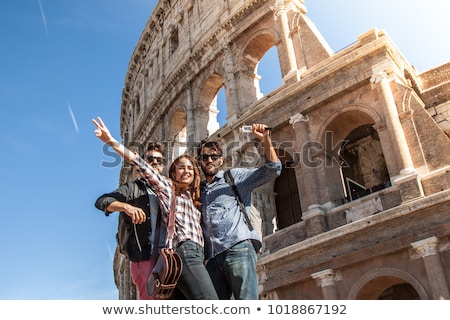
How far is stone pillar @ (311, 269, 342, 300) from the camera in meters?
10.2

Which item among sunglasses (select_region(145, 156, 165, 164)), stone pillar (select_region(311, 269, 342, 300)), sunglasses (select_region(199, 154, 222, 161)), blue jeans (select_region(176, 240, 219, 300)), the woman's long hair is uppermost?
stone pillar (select_region(311, 269, 342, 300))

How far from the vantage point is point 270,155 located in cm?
362

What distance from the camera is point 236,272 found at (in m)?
3.23

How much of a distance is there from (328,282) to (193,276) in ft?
25.9

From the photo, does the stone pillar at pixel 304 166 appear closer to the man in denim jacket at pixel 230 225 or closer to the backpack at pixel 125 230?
the man in denim jacket at pixel 230 225

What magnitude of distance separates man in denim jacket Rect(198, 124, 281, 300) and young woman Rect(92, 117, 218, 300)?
0.11m

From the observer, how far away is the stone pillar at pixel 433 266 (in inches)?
343

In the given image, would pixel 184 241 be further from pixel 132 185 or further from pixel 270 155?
pixel 270 155

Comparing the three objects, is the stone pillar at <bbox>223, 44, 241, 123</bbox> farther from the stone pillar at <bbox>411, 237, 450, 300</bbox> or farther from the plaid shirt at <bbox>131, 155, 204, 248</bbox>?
the plaid shirt at <bbox>131, 155, 204, 248</bbox>

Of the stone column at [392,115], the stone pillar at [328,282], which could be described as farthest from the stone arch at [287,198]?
the stone column at [392,115]

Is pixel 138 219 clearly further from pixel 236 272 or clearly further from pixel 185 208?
pixel 236 272

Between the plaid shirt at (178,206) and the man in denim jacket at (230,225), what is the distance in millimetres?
121

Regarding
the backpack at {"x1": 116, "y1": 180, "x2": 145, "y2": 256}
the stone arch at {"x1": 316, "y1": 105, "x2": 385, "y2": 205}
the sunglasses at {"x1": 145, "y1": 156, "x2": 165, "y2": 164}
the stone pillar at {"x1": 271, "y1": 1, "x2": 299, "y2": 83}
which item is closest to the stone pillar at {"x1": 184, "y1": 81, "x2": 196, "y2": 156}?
the stone pillar at {"x1": 271, "y1": 1, "x2": 299, "y2": 83}
